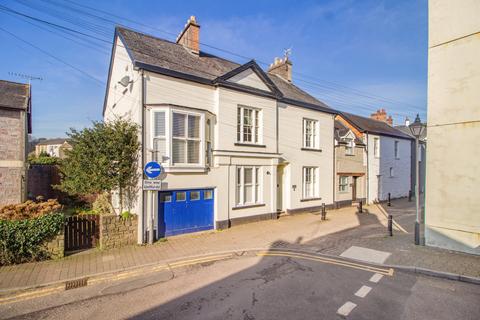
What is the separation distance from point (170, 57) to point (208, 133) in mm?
4048

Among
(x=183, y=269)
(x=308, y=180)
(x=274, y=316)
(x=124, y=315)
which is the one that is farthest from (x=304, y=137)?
(x=124, y=315)

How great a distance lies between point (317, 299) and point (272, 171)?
873 cm

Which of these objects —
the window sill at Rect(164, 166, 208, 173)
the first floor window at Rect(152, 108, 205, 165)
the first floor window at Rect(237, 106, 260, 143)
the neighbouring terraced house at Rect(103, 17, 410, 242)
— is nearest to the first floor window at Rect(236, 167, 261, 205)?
the neighbouring terraced house at Rect(103, 17, 410, 242)

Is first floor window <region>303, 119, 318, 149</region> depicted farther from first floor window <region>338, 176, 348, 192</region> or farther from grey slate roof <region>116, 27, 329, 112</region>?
first floor window <region>338, 176, 348, 192</region>

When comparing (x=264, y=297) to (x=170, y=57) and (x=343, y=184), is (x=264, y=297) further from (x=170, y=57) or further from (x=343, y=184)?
(x=343, y=184)

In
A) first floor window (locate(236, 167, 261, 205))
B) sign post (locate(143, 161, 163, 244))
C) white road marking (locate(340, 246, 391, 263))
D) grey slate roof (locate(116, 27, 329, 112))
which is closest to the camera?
white road marking (locate(340, 246, 391, 263))

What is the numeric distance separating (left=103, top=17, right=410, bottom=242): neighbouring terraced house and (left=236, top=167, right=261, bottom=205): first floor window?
52 mm

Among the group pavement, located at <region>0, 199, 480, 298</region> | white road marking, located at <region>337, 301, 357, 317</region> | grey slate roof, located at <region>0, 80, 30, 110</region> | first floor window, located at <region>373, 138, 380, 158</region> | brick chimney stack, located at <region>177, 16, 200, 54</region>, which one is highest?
brick chimney stack, located at <region>177, 16, 200, 54</region>

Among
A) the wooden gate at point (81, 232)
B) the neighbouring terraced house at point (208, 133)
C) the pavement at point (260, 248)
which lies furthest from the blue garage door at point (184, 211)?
the wooden gate at point (81, 232)

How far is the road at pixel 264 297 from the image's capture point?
509 centimetres

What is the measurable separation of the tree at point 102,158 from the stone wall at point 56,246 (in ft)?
6.89

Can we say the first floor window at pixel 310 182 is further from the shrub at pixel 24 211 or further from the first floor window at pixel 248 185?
the shrub at pixel 24 211

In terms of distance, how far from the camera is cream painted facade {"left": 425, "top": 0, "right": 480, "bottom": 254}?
8.25 metres

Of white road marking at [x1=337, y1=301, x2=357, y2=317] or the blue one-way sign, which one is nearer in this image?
white road marking at [x1=337, y1=301, x2=357, y2=317]
